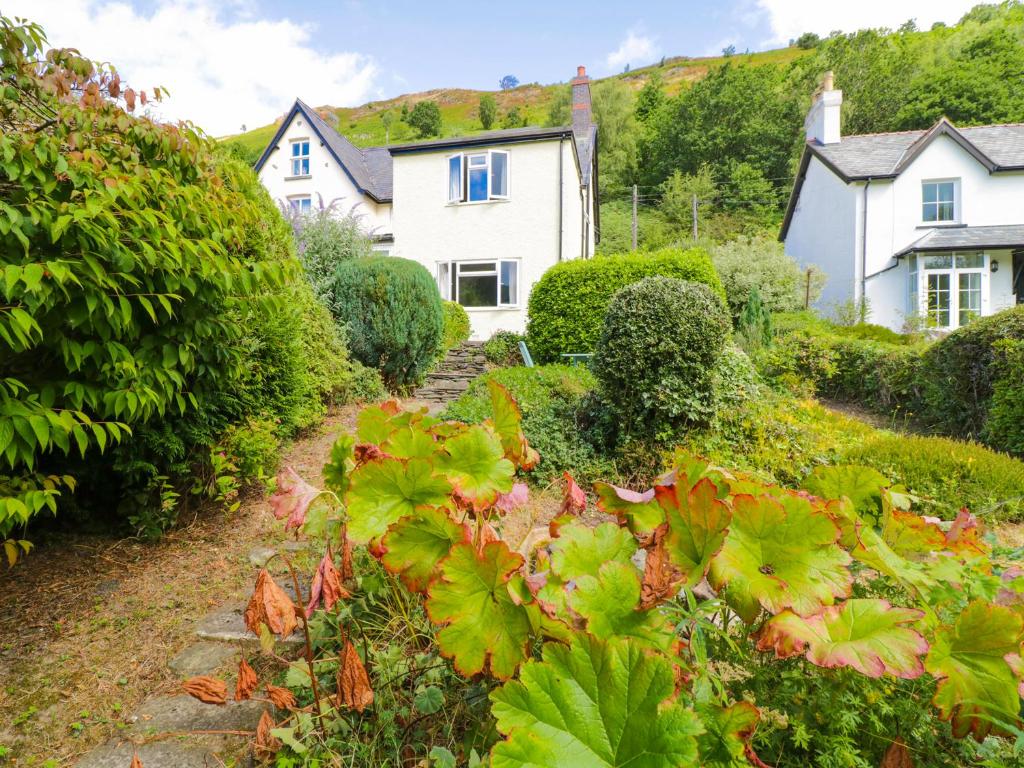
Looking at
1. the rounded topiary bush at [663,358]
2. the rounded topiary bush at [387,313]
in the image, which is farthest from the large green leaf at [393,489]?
the rounded topiary bush at [387,313]

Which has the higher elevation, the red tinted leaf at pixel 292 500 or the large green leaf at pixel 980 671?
the red tinted leaf at pixel 292 500

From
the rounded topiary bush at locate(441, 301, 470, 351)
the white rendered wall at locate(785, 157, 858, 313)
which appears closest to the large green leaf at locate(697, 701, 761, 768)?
the rounded topiary bush at locate(441, 301, 470, 351)

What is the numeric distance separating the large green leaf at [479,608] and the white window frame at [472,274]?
542 inches

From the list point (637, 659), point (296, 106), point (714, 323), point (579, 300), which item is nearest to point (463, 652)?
point (637, 659)

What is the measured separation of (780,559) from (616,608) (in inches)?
11.4

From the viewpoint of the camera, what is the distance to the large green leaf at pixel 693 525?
816mm

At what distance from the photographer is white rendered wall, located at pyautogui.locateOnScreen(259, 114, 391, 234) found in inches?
770

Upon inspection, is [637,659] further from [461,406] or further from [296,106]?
[296,106]

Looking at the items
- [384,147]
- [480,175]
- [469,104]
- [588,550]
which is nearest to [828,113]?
[480,175]

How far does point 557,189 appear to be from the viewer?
14312mm

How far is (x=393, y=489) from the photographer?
1.10 metres

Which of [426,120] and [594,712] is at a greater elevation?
[426,120]

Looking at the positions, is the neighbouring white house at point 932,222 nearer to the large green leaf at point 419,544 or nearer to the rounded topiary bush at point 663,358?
the rounded topiary bush at point 663,358

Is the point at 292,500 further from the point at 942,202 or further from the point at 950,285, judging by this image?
the point at 942,202
